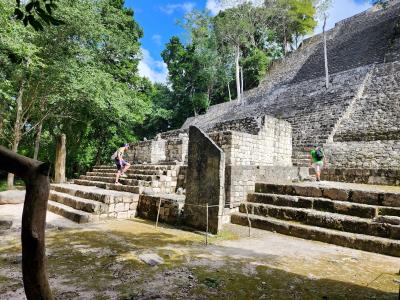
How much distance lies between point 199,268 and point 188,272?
0.23 meters

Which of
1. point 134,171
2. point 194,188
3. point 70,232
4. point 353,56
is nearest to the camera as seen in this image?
point 70,232

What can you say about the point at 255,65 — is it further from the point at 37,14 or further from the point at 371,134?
the point at 37,14

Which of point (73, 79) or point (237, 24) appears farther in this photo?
point (237, 24)

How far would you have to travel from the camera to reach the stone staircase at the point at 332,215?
507 centimetres

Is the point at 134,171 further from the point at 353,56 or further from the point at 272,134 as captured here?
the point at 353,56

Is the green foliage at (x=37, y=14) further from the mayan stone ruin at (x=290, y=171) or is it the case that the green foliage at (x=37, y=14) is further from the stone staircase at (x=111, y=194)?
the stone staircase at (x=111, y=194)

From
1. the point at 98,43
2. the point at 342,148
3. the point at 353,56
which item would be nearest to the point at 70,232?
the point at 342,148

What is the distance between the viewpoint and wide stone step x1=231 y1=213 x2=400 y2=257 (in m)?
4.78

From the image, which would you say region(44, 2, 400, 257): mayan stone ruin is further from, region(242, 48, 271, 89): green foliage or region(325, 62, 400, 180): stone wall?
region(242, 48, 271, 89): green foliage

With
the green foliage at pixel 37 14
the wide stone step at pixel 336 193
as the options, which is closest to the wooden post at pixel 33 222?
the green foliage at pixel 37 14

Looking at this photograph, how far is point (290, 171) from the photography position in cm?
915

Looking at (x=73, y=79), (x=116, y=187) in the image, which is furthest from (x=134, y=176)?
(x=73, y=79)

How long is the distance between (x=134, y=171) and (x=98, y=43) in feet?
29.5

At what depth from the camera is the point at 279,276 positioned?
359cm
